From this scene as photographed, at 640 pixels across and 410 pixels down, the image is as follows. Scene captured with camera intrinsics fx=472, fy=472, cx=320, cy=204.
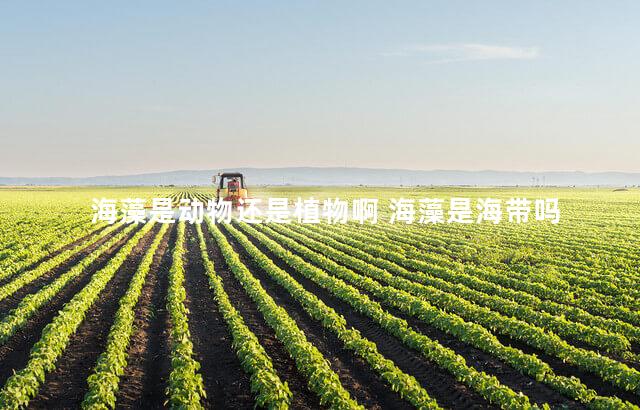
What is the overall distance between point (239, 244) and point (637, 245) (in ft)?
68.3

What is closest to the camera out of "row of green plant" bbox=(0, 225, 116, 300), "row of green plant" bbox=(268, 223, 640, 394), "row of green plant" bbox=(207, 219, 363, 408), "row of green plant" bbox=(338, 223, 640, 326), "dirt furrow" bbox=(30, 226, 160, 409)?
"row of green plant" bbox=(207, 219, 363, 408)

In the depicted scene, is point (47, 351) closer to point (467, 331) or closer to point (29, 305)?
point (29, 305)

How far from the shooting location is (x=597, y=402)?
7.75 meters

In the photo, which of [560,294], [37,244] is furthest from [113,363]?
[37,244]

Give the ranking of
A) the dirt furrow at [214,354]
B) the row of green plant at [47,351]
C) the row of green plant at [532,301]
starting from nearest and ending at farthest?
the row of green plant at [47,351] < the dirt furrow at [214,354] < the row of green plant at [532,301]

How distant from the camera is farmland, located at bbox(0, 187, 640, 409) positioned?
829 cm

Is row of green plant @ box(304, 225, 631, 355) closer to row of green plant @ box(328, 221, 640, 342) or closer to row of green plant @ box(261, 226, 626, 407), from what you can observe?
row of green plant @ box(328, 221, 640, 342)

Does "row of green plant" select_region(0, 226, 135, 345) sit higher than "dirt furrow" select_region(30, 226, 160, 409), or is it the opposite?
"row of green plant" select_region(0, 226, 135, 345)

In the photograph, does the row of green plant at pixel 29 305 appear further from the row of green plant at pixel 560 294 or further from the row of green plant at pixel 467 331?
the row of green plant at pixel 560 294

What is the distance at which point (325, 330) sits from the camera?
11.6 m

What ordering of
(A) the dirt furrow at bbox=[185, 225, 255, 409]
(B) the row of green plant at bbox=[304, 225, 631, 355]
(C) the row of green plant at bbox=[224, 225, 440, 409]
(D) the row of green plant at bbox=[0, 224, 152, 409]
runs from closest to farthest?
(D) the row of green plant at bbox=[0, 224, 152, 409], (C) the row of green plant at bbox=[224, 225, 440, 409], (A) the dirt furrow at bbox=[185, 225, 255, 409], (B) the row of green plant at bbox=[304, 225, 631, 355]

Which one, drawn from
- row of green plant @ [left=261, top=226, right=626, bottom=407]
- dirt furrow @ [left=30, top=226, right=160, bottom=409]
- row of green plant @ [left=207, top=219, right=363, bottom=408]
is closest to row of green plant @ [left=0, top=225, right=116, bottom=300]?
dirt furrow @ [left=30, top=226, right=160, bottom=409]

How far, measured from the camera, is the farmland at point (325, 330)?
27.2ft

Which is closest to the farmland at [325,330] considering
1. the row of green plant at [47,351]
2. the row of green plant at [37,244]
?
the row of green plant at [47,351]
